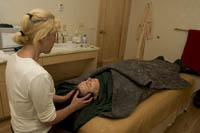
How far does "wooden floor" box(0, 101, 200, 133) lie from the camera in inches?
71.0

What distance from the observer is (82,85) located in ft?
4.50

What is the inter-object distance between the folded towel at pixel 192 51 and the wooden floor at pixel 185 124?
2.49ft

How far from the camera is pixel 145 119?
50.9 inches

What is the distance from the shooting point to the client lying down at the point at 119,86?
1227 mm

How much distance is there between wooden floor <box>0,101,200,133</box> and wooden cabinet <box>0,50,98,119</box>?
142 mm

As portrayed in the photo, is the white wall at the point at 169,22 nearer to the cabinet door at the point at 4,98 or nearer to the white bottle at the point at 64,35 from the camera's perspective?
the white bottle at the point at 64,35

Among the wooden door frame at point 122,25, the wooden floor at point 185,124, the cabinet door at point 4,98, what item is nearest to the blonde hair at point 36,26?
the cabinet door at point 4,98

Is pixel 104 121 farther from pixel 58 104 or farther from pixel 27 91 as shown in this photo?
pixel 27 91

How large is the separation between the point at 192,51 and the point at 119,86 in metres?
1.91

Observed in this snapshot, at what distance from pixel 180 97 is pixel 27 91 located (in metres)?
1.66

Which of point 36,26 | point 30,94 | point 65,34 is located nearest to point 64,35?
point 65,34

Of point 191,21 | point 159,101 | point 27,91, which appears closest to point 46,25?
point 27,91

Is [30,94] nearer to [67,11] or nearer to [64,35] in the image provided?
[64,35]

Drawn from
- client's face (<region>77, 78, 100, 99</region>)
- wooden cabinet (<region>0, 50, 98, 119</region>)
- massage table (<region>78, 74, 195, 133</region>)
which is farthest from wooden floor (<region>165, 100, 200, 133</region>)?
wooden cabinet (<region>0, 50, 98, 119</region>)
